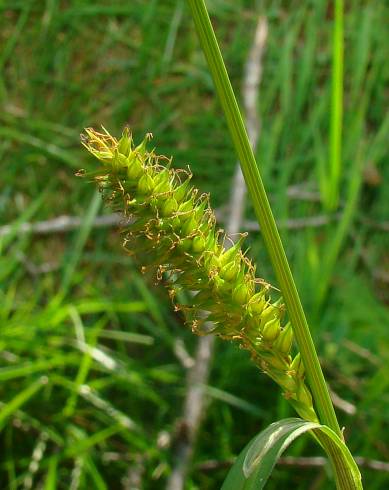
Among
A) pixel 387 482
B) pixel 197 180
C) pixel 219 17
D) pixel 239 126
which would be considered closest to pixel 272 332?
pixel 239 126

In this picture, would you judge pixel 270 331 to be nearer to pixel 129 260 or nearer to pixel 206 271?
pixel 206 271

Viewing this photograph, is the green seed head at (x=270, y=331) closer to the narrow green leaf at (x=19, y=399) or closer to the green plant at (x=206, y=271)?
the green plant at (x=206, y=271)

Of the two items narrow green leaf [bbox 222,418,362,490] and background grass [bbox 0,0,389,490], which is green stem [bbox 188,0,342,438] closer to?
narrow green leaf [bbox 222,418,362,490]

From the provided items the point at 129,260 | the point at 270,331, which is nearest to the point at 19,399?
the point at 129,260

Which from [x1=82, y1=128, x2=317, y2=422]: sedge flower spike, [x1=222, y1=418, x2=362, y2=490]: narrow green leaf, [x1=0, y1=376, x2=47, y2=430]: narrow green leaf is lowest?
[x1=0, y1=376, x2=47, y2=430]: narrow green leaf

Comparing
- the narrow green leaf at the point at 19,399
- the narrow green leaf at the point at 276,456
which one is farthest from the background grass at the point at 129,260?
the narrow green leaf at the point at 276,456

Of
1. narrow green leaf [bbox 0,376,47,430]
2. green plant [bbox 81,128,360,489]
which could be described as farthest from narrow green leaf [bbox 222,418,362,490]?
narrow green leaf [bbox 0,376,47,430]
